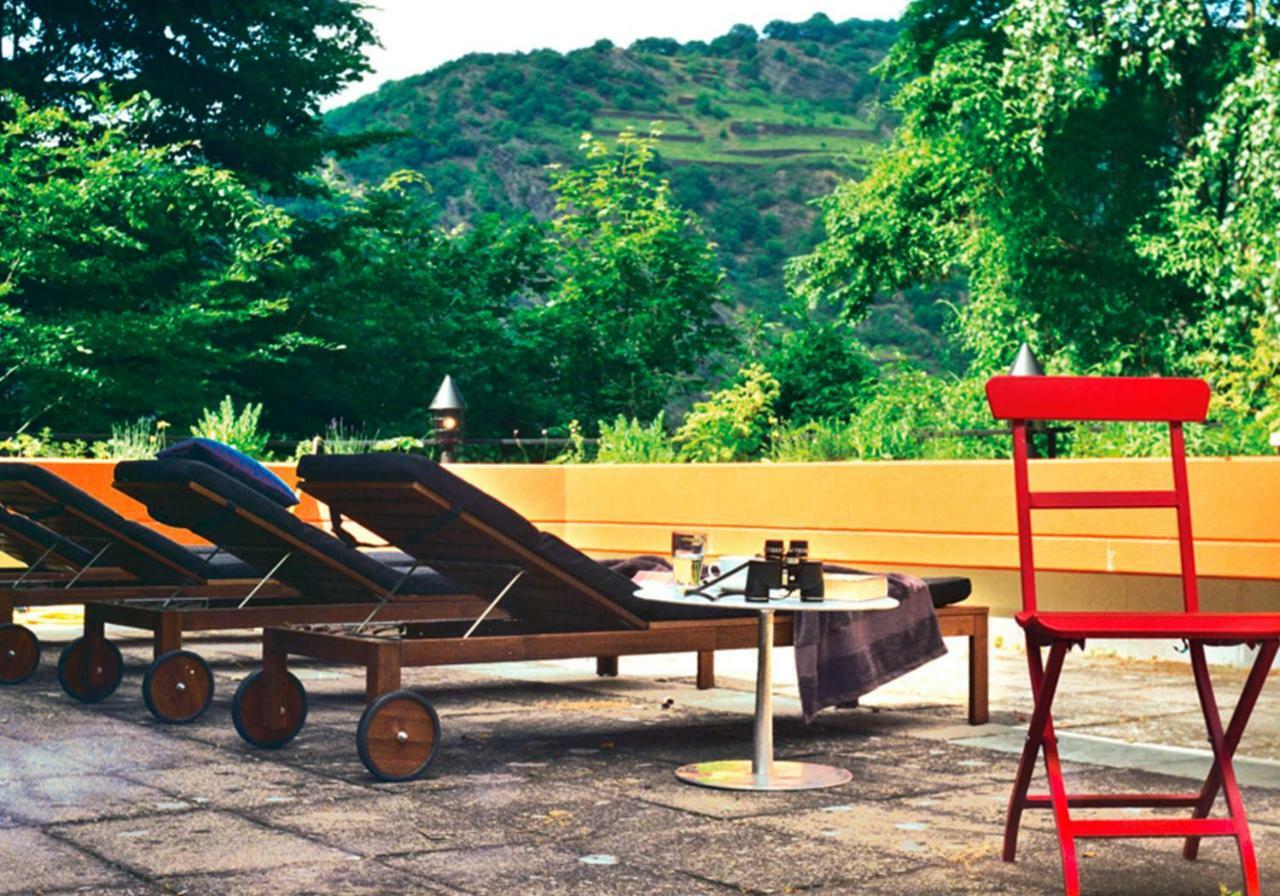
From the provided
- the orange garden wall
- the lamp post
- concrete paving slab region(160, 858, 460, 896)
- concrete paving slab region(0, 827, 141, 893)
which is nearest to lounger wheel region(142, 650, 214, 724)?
concrete paving slab region(0, 827, 141, 893)

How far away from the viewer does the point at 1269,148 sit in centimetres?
Answer: 1889

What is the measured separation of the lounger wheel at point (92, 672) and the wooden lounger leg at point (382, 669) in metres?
2.20

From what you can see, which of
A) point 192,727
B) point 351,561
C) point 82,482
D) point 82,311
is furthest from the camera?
point 82,311

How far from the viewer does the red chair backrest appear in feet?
13.9

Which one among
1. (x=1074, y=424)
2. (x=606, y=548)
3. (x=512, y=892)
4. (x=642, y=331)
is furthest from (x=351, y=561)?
Answer: (x=642, y=331)

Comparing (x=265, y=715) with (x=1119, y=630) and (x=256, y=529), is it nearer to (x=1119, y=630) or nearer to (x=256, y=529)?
(x=256, y=529)

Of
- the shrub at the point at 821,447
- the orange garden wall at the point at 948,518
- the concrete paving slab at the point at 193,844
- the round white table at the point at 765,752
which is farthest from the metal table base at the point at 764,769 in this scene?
the shrub at the point at 821,447

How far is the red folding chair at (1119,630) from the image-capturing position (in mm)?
3854

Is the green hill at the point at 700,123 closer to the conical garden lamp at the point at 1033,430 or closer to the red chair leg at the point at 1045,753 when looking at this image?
the conical garden lamp at the point at 1033,430

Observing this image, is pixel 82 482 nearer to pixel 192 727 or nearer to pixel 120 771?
pixel 192 727

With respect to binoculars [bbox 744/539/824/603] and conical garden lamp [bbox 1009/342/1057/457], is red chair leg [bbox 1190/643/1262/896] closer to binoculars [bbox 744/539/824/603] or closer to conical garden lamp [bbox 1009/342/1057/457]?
binoculars [bbox 744/539/824/603]

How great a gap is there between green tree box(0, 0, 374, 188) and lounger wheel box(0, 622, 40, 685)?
67.9 feet

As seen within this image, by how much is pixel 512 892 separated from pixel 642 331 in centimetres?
2626

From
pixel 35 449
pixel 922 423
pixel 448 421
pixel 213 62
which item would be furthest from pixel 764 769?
pixel 213 62
